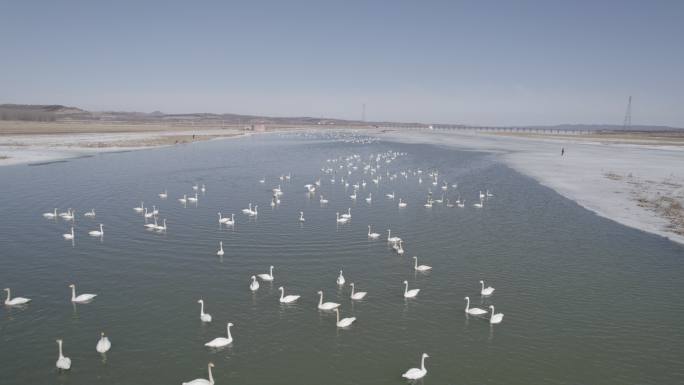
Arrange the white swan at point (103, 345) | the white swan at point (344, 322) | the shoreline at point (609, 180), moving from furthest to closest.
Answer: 1. the shoreline at point (609, 180)
2. the white swan at point (344, 322)
3. the white swan at point (103, 345)

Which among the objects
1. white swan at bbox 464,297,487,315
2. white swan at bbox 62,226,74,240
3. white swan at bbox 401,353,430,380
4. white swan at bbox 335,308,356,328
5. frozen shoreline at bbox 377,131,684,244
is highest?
frozen shoreline at bbox 377,131,684,244

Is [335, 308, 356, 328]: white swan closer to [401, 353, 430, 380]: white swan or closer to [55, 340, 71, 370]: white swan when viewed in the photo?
[401, 353, 430, 380]: white swan

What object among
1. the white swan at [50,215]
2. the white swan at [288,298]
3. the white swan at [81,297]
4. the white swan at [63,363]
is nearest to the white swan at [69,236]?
the white swan at [50,215]

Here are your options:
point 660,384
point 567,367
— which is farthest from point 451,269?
point 660,384

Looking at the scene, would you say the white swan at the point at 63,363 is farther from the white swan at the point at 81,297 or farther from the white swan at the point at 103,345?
the white swan at the point at 81,297

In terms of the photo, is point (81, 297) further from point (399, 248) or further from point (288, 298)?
point (399, 248)

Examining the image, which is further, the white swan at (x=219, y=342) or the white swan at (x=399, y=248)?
the white swan at (x=399, y=248)

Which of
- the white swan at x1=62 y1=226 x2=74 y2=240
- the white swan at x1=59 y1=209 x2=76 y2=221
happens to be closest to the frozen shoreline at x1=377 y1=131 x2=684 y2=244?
the white swan at x1=62 y1=226 x2=74 y2=240

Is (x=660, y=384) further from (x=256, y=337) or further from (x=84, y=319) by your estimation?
(x=84, y=319)

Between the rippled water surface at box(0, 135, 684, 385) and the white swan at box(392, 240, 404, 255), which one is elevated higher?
the white swan at box(392, 240, 404, 255)
